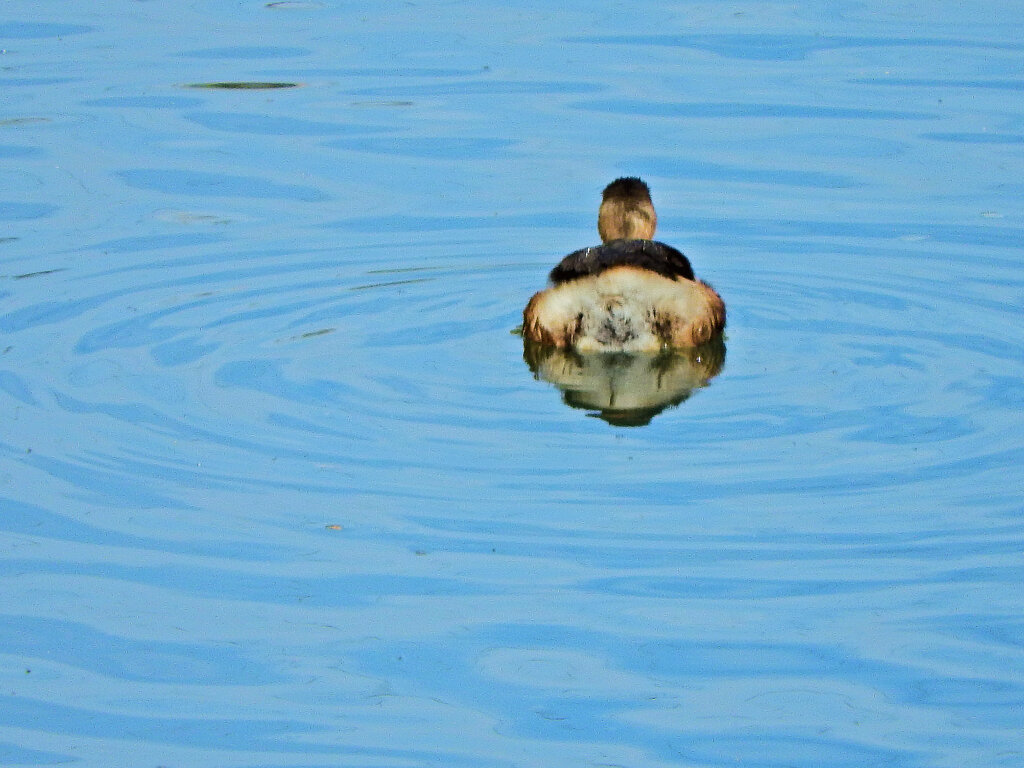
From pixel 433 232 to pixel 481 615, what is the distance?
21.0ft

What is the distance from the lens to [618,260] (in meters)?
10.3

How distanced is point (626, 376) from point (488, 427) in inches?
55.5

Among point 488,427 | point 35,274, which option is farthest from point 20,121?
point 488,427

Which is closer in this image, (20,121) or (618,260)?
(618,260)

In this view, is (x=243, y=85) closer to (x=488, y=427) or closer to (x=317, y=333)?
(x=317, y=333)

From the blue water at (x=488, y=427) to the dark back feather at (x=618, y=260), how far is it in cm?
57

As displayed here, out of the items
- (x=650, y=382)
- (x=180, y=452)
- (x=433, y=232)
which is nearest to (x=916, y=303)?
(x=650, y=382)

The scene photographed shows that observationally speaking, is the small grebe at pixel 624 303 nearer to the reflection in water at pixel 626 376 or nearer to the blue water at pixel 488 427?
the reflection in water at pixel 626 376

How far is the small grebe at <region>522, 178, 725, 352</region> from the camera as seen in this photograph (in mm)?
10367

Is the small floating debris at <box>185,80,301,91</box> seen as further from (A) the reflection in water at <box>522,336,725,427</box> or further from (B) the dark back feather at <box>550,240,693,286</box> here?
(B) the dark back feather at <box>550,240,693,286</box>

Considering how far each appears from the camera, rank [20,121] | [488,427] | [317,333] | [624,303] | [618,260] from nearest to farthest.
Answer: [488,427]
[618,260]
[624,303]
[317,333]
[20,121]

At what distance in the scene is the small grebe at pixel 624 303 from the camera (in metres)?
10.4

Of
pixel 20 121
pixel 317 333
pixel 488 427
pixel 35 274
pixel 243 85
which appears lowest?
pixel 488 427

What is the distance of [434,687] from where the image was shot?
6.85m
